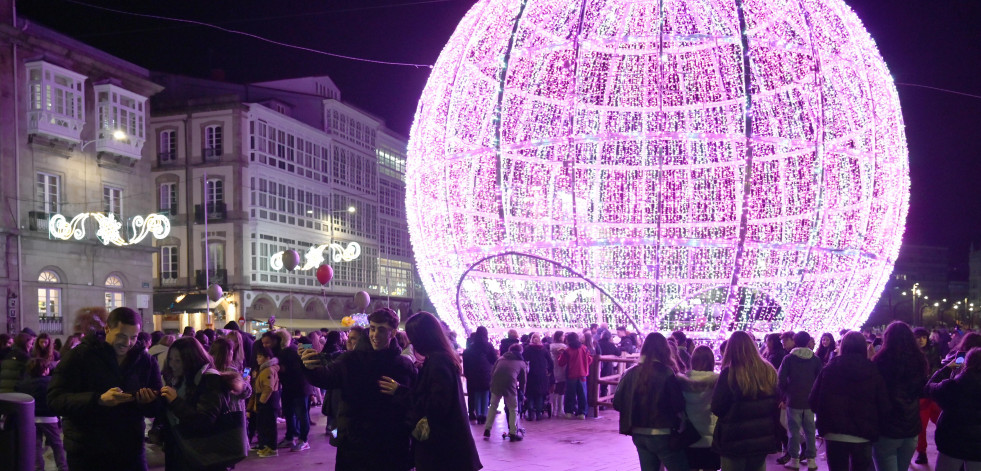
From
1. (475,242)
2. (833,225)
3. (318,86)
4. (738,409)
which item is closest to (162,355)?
(475,242)

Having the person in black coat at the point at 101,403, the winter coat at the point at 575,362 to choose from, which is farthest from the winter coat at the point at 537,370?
the person in black coat at the point at 101,403

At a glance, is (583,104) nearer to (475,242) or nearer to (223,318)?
(475,242)

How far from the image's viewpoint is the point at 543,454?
9.66 meters

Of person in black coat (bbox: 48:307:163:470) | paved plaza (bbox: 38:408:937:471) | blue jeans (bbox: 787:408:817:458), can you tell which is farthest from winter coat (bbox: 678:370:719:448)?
person in black coat (bbox: 48:307:163:470)

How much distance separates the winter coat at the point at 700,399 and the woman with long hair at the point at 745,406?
296 millimetres

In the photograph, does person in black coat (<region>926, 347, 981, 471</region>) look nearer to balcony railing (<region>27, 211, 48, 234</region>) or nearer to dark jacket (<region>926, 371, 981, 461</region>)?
dark jacket (<region>926, 371, 981, 461</region>)

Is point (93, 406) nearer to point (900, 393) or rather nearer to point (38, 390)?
point (38, 390)

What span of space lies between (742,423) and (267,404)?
626 cm

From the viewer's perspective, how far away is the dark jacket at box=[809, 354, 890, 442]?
19.4 feet

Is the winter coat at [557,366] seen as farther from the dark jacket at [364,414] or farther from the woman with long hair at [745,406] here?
the dark jacket at [364,414]

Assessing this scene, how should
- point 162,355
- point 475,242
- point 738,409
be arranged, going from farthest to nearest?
point 475,242
point 162,355
point 738,409

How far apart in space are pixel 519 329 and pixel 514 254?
8.76 feet

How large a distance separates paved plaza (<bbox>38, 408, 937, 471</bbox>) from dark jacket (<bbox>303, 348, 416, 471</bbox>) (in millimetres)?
4031

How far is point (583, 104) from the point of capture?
12.5 metres
